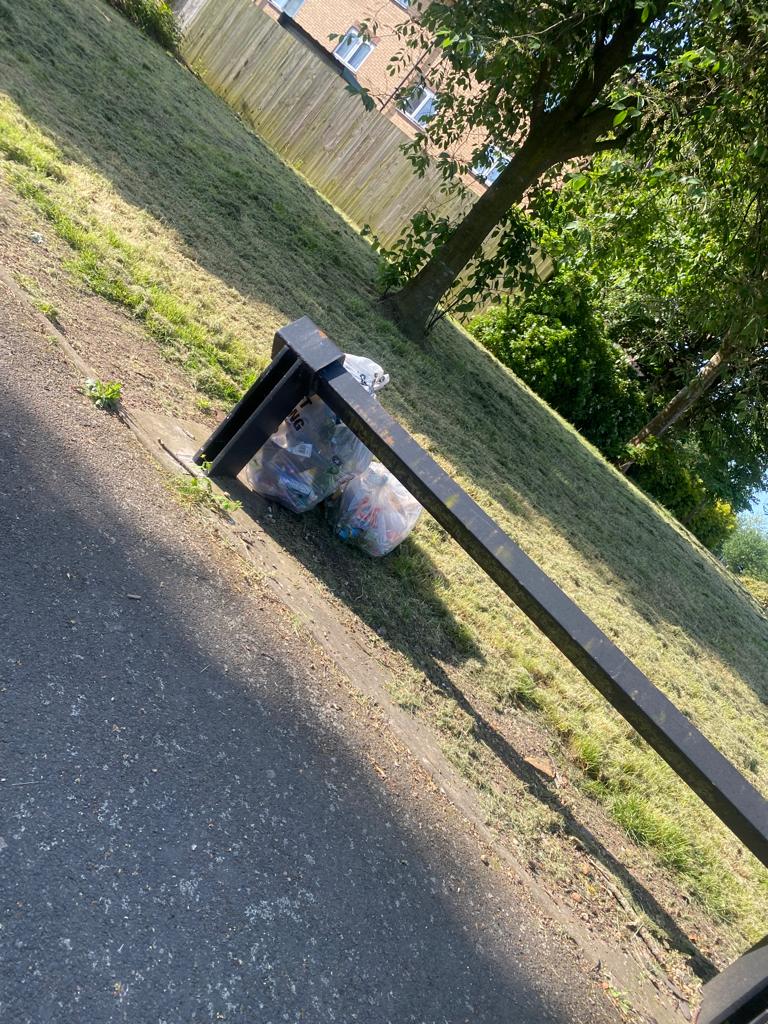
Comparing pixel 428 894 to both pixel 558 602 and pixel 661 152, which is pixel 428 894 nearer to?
pixel 558 602

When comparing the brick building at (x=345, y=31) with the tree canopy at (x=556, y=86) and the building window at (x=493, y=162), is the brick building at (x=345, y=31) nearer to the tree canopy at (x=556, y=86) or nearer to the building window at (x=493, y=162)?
the building window at (x=493, y=162)

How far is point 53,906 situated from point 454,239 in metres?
8.37

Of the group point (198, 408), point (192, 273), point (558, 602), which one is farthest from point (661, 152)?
point (558, 602)

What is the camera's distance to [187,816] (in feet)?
6.86

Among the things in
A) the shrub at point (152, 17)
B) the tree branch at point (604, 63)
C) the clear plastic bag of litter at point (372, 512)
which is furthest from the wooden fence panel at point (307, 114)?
the clear plastic bag of litter at point (372, 512)

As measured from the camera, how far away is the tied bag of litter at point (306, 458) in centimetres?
370

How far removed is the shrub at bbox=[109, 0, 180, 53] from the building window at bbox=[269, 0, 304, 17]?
10.4m

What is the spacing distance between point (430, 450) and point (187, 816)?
463 centimetres

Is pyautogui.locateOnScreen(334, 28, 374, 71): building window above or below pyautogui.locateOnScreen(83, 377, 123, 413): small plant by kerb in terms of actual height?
above

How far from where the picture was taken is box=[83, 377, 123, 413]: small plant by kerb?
11.4ft

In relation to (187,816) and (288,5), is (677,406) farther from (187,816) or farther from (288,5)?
(187,816)

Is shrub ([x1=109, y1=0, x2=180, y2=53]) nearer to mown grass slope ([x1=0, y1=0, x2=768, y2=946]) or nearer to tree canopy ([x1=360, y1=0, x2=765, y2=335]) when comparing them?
mown grass slope ([x1=0, y1=0, x2=768, y2=946])

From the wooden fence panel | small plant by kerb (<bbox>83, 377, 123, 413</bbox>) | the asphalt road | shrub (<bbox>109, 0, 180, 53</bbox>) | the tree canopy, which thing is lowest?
the asphalt road

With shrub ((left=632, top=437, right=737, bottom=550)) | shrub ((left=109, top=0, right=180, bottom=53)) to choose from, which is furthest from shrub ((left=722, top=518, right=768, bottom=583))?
shrub ((left=109, top=0, right=180, bottom=53))
